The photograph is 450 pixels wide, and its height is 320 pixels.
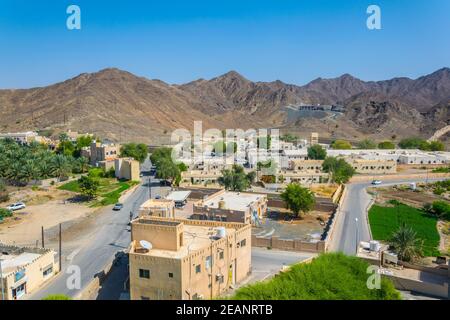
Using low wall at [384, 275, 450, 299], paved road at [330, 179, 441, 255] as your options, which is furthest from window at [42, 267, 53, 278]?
low wall at [384, 275, 450, 299]

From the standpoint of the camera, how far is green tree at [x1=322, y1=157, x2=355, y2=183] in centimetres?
5156

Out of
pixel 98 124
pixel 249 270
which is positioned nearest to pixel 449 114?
pixel 98 124

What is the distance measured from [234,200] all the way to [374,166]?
34545mm

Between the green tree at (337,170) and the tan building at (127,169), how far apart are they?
2459 centimetres

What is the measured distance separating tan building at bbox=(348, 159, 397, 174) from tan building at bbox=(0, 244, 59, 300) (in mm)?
48215

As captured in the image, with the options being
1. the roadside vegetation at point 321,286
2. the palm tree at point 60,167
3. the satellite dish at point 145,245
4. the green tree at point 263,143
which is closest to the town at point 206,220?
the satellite dish at point 145,245

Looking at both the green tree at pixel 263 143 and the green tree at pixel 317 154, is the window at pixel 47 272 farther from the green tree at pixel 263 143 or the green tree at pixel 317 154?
the green tree at pixel 263 143

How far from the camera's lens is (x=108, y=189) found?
48.2 meters

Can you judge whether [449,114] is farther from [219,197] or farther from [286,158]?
[219,197]

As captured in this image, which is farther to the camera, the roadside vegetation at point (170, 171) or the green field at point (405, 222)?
the roadside vegetation at point (170, 171)

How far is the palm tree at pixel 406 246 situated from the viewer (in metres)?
26.2

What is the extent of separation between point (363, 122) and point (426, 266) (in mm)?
131161

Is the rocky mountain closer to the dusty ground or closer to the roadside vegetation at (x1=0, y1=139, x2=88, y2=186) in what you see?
the roadside vegetation at (x1=0, y1=139, x2=88, y2=186)

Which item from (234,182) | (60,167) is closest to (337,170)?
(234,182)
